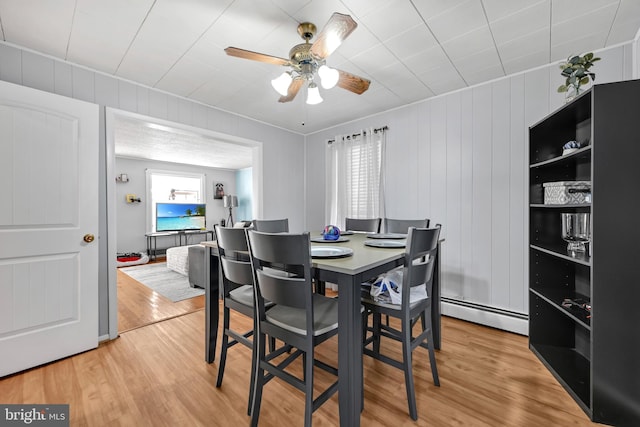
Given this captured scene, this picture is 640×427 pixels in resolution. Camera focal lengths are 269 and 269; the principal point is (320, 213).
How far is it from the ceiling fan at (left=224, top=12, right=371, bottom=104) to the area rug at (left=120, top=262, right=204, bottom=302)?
2.94m

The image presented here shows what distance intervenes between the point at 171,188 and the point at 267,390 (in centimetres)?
614

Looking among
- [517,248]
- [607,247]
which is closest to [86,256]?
[607,247]

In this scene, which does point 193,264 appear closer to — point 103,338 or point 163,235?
point 103,338

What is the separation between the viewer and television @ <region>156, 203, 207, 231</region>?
6.32 m

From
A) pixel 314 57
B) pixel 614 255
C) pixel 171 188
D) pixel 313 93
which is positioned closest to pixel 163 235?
pixel 171 188

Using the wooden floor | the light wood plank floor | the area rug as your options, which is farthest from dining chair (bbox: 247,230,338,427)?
the area rug

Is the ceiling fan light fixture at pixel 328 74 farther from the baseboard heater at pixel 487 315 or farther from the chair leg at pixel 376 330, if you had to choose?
the baseboard heater at pixel 487 315

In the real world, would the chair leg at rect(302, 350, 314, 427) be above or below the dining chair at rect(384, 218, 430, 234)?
below

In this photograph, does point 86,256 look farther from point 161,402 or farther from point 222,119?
point 222,119

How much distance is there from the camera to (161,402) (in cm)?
156

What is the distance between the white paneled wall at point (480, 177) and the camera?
2.36m

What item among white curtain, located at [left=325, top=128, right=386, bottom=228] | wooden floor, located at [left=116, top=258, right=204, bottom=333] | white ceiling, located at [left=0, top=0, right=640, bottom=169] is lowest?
wooden floor, located at [left=116, top=258, right=204, bottom=333]

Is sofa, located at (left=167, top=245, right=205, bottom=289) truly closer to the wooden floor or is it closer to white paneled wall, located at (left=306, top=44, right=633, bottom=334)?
the wooden floor

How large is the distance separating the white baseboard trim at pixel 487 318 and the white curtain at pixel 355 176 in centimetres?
127
